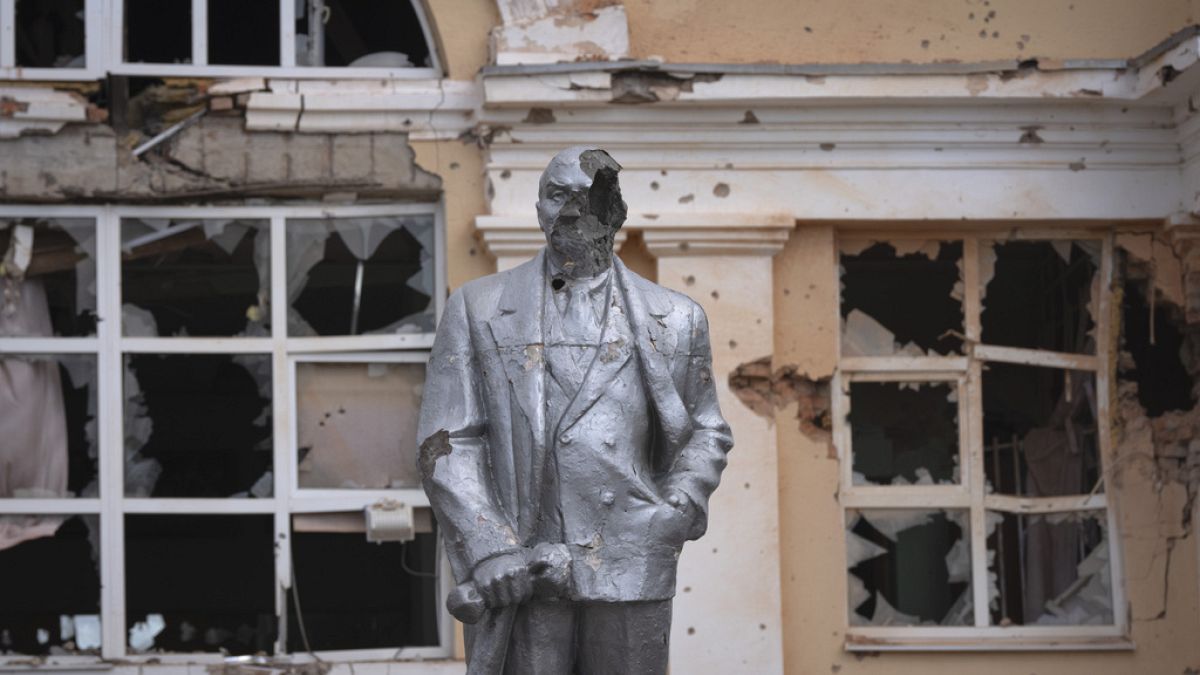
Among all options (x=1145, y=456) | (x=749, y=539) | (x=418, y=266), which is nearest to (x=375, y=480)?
(x=418, y=266)

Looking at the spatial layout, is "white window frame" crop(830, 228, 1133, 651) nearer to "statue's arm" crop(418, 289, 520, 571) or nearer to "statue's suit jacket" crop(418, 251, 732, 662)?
"statue's suit jacket" crop(418, 251, 732, 662)

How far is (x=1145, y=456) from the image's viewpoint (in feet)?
28.4

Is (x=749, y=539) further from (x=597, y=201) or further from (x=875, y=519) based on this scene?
(x=597, y=201)

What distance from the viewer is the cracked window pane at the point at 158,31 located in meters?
8.76

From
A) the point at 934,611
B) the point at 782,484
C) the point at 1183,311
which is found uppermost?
the point at 1183,311

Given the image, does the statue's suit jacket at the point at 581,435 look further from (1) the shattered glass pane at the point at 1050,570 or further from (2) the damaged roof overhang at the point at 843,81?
(1) the shattered glass pane at the point at 1050,570

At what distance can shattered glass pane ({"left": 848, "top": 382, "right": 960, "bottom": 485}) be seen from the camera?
28.5ft

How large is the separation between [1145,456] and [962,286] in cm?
100

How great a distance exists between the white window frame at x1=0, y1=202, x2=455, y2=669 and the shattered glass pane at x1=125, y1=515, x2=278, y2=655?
2.0 inches

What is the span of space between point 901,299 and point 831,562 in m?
1.11

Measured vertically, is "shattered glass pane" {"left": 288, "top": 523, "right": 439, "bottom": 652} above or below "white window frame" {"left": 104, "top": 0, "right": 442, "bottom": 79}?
below

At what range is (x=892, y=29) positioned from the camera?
8.71m

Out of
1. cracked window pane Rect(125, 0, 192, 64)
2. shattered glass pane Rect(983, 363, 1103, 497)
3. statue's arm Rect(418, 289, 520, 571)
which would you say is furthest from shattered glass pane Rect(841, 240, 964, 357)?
statue's arm Rect(418, 289, 520, 571)

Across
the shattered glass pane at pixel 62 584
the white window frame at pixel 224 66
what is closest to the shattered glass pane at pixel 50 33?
the white window frame at pixel 224 66
